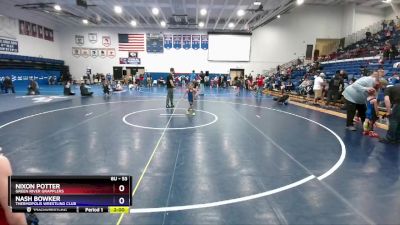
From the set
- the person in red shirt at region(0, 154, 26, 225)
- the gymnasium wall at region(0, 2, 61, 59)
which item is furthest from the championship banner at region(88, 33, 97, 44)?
the person in red shirt at region(0, 154, 26, 225)

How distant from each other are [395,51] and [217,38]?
19.6 meters

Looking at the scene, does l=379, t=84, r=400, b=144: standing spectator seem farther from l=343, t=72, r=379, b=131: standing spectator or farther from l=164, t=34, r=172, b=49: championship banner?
l=164, t=34, r=172, b=49: championship banner

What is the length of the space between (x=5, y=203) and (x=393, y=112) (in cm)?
821

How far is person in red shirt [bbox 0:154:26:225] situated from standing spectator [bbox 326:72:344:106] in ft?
50.4

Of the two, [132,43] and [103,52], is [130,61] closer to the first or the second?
[132,43]

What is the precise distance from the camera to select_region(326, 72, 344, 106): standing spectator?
14.5 metres

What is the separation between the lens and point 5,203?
56.3 inches

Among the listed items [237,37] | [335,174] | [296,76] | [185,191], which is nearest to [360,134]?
[335,174]

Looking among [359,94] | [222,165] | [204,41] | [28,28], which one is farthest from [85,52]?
[222,165]

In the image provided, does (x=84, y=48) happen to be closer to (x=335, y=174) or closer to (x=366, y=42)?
(x=366, y=42)

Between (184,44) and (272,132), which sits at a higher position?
(184,44)

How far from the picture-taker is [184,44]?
35250 millimetres

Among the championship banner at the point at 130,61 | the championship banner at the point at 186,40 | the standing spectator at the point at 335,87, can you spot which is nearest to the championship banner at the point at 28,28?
the championship banner at the point at 130,61

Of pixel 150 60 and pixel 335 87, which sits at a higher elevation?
pixel 150 60
